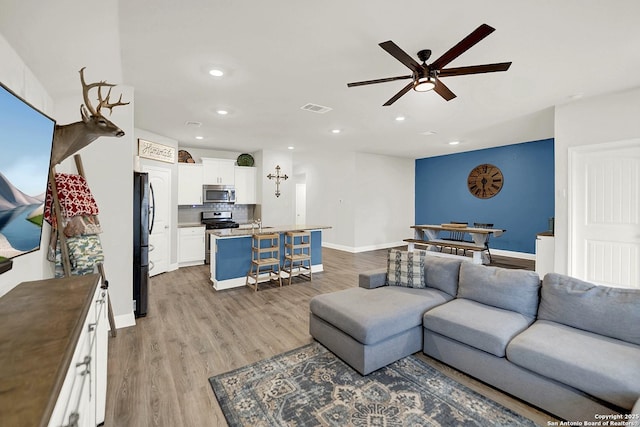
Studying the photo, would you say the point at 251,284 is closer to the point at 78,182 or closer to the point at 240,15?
the point at 78,182

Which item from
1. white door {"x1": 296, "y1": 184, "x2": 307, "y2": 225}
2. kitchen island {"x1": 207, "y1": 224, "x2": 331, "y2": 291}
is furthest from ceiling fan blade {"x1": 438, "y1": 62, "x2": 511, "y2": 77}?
white door {"x1": 296, "y1": 184, "x2": 307, "y2": 225}

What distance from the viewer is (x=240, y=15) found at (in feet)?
→ 6.82

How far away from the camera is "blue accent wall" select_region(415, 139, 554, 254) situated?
647 centimetres

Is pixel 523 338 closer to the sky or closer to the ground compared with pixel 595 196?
closer to the ground

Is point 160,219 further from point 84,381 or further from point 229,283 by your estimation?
point 84,381

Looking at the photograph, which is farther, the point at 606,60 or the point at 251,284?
the point at 251,284

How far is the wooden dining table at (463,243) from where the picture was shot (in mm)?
5910

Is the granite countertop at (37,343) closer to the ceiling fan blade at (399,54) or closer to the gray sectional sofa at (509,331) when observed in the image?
the gray sectional sofa at (509,331)

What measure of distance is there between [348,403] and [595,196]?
13.8 ft

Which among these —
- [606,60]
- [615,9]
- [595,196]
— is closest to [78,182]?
[615,9]

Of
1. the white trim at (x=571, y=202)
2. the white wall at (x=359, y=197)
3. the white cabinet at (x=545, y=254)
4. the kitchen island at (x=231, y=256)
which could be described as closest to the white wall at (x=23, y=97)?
the kitchen island at (x=231, y=256)

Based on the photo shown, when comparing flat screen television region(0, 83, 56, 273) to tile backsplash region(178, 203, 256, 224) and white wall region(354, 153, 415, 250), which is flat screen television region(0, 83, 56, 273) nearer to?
tile backsplash region(178, 203, 256, 224)

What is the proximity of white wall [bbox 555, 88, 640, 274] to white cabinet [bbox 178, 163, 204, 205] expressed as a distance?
6550mm

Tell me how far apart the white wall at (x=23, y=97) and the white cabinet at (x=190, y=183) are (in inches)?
148
